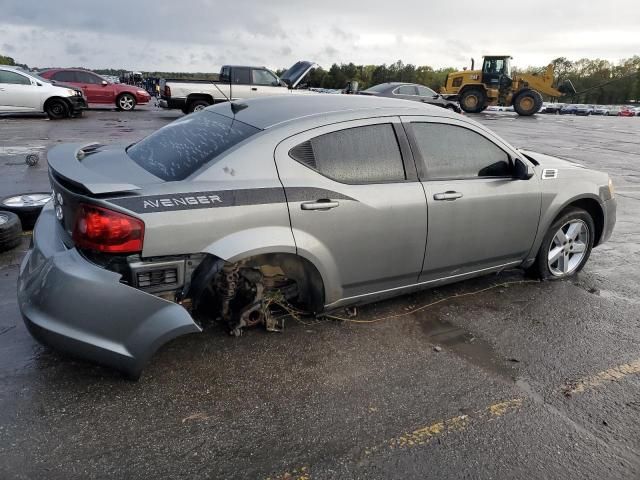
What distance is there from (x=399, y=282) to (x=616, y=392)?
4.74ft

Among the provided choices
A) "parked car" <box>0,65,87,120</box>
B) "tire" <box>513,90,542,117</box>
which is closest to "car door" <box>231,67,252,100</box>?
"parked car" <box>0,65,87,120</box>

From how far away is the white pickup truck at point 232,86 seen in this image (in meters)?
16.0

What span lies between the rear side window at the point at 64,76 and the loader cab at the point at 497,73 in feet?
69.8

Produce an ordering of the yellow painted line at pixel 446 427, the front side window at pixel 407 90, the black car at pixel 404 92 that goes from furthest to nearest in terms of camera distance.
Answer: the front side window at pixel 407 90 < the black car at pixel 404 92 < the yellow painted line at pixel 446 427

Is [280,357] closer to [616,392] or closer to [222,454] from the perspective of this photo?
[222,454]

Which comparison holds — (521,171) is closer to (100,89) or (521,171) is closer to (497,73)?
(100,89)

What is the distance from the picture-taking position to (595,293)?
A: 4273mm

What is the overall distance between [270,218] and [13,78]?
15.7m

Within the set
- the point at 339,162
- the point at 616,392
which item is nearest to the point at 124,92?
the point at 339,162

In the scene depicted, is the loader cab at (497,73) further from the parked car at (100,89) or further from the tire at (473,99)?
the parked car at (100,89)

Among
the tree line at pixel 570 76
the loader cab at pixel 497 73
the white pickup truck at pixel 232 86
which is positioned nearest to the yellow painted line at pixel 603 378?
the white pickup truck at pixel 232 86

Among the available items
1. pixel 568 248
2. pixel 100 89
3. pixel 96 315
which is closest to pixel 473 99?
pixel 100 89

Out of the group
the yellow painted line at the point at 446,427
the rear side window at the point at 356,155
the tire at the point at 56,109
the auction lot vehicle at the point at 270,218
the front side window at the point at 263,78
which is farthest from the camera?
the front side window at the point at 263,78

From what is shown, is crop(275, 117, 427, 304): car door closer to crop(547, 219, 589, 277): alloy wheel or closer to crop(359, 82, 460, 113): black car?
crop(547, 219, 589, 277): alloy wheel
